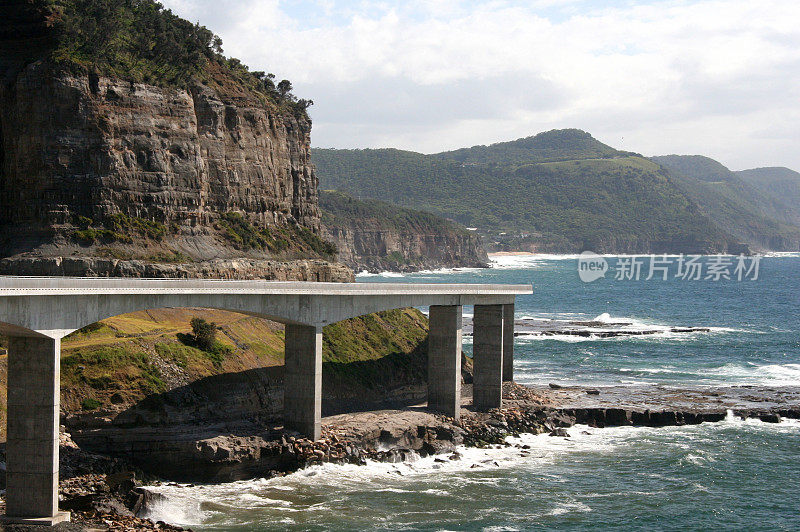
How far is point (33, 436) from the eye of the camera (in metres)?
41.3

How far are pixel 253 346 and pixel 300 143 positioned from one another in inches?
1492

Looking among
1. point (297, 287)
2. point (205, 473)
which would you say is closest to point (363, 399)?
Answer: point (297, 287)

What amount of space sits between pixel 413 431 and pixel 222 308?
50.0 feet

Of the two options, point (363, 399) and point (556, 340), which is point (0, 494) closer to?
point (363, 399)

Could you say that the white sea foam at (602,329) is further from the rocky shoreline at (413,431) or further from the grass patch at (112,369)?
the grass patch at (112,369)

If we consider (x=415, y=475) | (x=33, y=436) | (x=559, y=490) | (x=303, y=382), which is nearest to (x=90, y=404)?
(x=33, y=436)

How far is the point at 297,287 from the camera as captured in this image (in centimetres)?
5703

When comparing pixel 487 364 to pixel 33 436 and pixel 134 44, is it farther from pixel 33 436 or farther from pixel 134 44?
pixel 134 44

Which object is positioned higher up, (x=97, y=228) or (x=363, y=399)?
(x=97, y=228)

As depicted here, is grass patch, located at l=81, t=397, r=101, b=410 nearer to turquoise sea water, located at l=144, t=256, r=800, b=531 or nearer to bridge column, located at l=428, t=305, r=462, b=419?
turquoise sea water, located at l=144, t=256, r=800, b=531

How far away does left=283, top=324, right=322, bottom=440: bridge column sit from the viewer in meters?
57.2

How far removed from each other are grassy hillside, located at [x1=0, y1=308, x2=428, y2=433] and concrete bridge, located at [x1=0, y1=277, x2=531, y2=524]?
6531 mm

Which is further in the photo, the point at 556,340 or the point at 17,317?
the point at 556,340

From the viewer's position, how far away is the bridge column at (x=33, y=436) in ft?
135
